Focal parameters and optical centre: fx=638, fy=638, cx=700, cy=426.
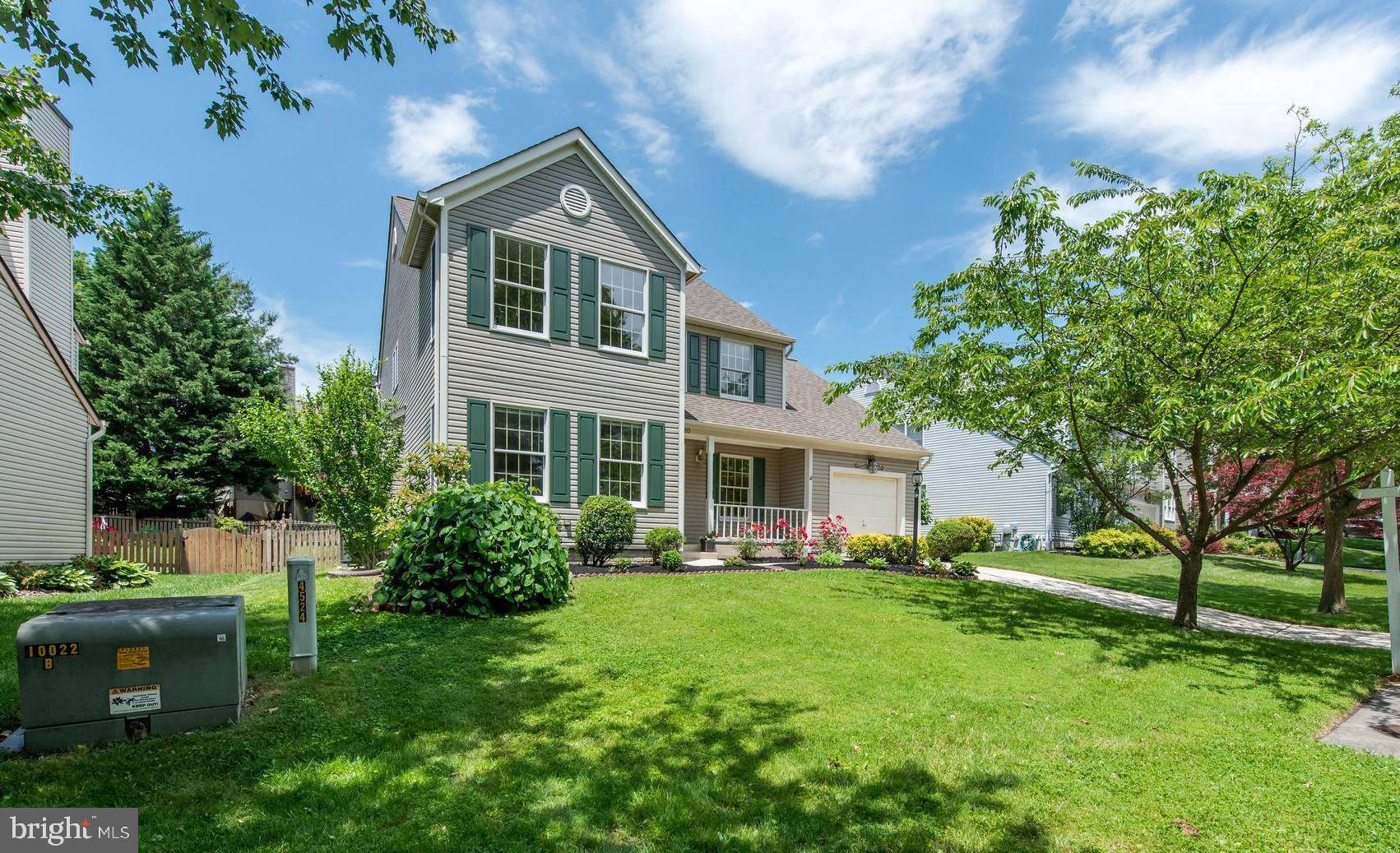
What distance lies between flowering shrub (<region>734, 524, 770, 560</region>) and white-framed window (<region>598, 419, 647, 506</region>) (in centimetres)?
287

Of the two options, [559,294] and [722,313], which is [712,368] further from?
[559,294]

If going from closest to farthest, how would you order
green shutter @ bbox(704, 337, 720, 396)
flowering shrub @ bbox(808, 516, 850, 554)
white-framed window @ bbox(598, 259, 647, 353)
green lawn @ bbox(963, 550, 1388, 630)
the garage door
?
1. green lawn @ bbox(963, 550, 1388, 630)
2. white-framed window @ bbox(598, 259, 647, 353)
3. flowering shrub @ bbox(808, 516, 850, 554)
4. green shutter @ bbox(704, 337, 720, 396)
5. the garage door

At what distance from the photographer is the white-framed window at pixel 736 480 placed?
51.9 ft

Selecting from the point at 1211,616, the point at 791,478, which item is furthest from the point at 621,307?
the point at 1211,616

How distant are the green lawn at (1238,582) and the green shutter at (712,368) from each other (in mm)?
8941

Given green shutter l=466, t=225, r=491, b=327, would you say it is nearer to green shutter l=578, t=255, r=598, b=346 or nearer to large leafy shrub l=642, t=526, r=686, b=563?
green shutter l=578, t=255, r=598, b=346

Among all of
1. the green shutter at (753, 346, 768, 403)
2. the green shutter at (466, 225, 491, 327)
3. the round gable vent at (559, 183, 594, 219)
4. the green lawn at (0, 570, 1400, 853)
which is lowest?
the green lawn at (0, 570, 1400, 853)

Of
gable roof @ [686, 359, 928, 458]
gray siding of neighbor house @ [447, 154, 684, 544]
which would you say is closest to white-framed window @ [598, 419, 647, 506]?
gray siding of neighbor house @ [447, 154, 684, 544]

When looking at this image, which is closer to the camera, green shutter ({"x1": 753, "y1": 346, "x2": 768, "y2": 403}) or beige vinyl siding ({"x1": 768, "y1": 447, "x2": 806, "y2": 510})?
beige vinyl siding ({"x1": 768, "y1": 447, "x2": 806, "y2": 510})

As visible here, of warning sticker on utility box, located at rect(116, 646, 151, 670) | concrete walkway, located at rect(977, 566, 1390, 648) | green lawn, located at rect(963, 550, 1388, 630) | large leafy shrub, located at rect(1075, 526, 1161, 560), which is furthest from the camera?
large leafy shrub, located at rect(1075, 526, 1161, 560)

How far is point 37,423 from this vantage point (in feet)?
36.0

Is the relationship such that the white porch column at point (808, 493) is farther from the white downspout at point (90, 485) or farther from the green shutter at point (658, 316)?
the white downspout at point (90, 485)

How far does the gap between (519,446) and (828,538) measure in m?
7.76

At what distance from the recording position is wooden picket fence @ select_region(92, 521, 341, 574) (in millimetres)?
12664
